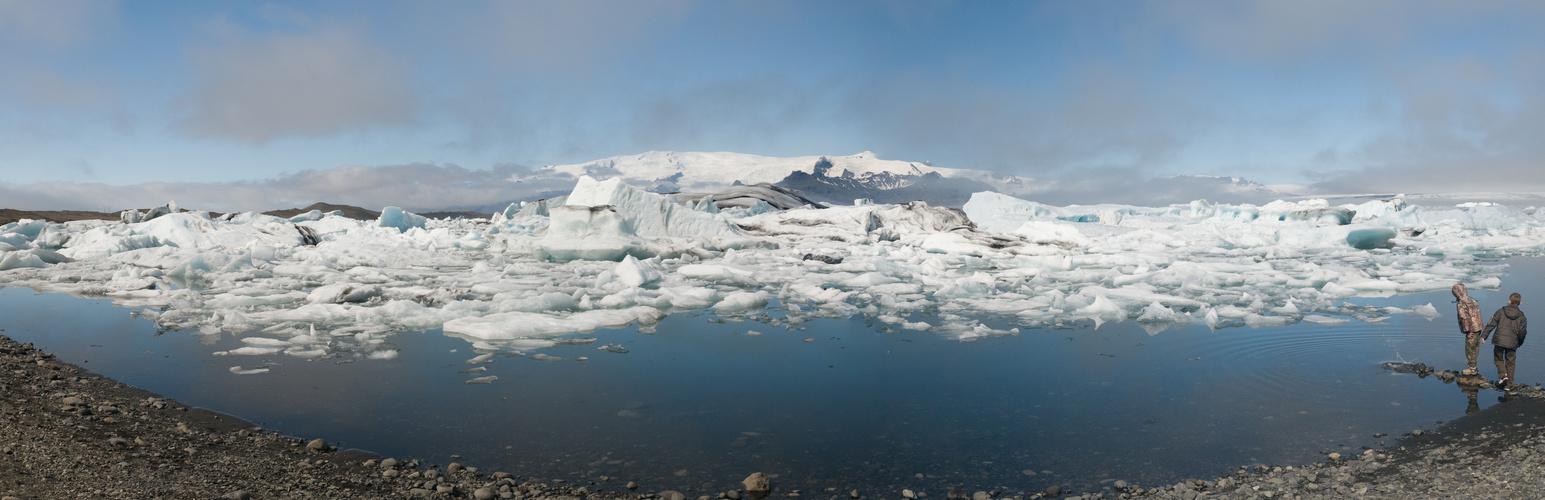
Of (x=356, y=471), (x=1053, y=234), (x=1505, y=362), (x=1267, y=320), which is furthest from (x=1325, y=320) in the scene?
(x=1053, y=234)

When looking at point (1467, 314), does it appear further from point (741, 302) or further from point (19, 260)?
point (19, 260)

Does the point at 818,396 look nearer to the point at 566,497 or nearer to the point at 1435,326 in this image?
the point at 566,497

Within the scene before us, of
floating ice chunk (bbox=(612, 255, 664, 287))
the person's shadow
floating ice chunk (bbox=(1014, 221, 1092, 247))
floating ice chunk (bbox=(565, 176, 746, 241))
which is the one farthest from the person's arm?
floating ice chunk (bbox=(565, 176, 746, 241))

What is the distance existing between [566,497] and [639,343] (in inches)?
156

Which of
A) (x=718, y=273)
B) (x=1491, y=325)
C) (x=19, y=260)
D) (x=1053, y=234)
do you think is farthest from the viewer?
(x=1053, y=234)

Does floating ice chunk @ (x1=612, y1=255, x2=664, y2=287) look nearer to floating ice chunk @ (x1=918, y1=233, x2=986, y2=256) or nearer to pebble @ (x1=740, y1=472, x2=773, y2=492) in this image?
pebble @ (x1=740, y1=472, x2=773, y2=492)

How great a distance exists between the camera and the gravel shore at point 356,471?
3598mm

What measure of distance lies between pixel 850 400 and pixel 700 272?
8.10 metres

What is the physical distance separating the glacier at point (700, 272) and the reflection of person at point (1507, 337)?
2.67 m

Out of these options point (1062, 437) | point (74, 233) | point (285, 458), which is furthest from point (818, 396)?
point (74, 233)

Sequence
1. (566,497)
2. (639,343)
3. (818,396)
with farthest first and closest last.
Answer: (639,343), (818,396), (566,497)

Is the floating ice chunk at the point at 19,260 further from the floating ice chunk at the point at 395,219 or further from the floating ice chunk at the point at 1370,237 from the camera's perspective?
the floating ice chunk at the point at 1370,237

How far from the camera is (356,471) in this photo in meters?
3.91

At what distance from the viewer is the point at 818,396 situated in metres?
5.54
